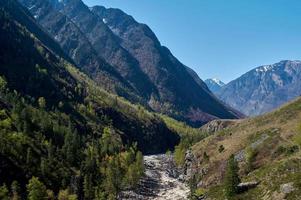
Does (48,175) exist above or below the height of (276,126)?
below

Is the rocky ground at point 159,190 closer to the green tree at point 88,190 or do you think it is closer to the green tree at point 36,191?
the green tree at point 88,190

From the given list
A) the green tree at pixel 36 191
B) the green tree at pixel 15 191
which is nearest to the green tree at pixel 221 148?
the green tree at pixel 36 191

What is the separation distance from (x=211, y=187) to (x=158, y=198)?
21978 millimetres

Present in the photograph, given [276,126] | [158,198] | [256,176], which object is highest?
[276,126]

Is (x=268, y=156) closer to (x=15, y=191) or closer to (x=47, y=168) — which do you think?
(x=47, y=168)

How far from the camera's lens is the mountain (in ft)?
378

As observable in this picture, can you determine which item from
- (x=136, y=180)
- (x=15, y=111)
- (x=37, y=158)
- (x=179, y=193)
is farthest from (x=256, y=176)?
(x=15, y=111)

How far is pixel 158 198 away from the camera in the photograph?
531ft

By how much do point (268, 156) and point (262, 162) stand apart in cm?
397

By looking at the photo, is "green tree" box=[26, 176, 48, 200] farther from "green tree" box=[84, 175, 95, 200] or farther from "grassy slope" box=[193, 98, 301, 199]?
"grassy slope" box=[193, 98, 301, 199]

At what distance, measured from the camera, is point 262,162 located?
144375 mm

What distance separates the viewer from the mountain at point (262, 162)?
115 meters

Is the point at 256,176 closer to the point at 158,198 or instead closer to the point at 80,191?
the point at 158,198

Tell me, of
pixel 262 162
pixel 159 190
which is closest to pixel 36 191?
pixel 159 190
